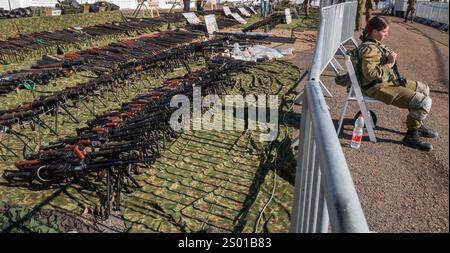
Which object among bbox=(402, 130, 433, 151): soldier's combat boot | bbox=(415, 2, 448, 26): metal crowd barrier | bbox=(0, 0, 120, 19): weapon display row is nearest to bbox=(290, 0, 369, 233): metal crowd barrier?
bbox=(402, 130, 433, 151): soldier's combat boot

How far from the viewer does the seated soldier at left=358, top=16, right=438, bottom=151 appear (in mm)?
5699

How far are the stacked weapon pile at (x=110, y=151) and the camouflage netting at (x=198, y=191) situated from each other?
0.59 ft

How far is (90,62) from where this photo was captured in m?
11.2

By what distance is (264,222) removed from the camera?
167 inches

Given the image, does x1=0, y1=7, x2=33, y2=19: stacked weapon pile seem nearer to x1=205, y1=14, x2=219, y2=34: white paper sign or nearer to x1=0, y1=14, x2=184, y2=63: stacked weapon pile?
x1=0, y1=14, x2=184, y2=63: stacked weapon pile

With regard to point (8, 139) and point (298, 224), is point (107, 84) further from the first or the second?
point (298, 224)

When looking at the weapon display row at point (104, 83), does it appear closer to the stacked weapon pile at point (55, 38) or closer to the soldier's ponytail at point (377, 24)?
the stacked weapon pile at point (55, 38)

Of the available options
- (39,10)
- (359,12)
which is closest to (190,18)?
(359,12)

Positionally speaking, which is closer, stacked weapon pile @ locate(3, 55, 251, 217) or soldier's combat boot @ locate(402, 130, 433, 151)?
stacked weapon pile @ locate(3, 55, 251, 217)

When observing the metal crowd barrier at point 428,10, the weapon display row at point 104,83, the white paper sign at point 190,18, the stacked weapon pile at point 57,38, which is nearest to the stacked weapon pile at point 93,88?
the weapon display row at point 104,83

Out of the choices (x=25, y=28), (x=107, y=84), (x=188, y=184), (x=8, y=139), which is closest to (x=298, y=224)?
(x=188, y=184)

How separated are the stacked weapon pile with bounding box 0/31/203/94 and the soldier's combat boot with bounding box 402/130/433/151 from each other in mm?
7359

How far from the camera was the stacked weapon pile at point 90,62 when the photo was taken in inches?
347

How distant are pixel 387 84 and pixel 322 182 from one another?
481cm
